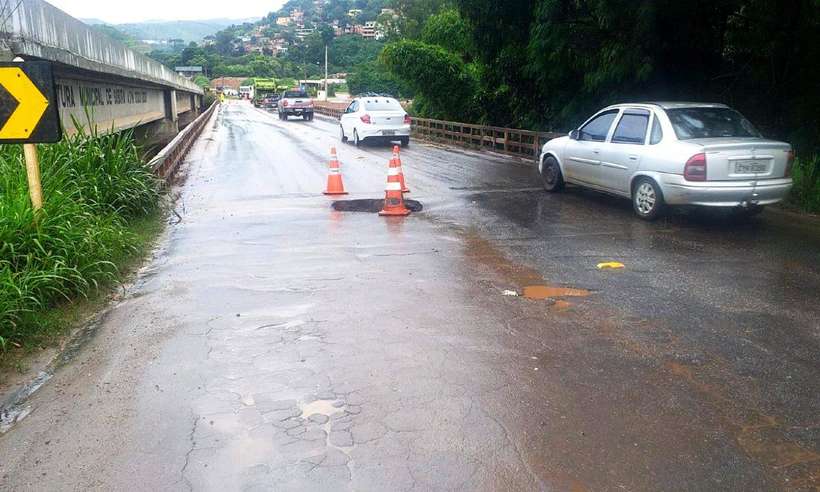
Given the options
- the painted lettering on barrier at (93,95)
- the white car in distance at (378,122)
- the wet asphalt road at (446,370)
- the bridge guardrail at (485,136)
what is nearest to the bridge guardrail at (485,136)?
the bridge guardrail at (485,136)

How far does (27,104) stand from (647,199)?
769 centimetres

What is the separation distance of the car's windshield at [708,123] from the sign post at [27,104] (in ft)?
24.8

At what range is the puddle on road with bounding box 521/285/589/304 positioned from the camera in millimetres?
6469

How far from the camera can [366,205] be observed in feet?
38.0

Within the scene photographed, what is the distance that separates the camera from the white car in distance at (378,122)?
77.8 ft

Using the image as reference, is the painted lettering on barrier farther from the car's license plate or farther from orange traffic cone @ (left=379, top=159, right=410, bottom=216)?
the car's license plate

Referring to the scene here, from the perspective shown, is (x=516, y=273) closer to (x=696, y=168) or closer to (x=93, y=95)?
(x=696, y=168)

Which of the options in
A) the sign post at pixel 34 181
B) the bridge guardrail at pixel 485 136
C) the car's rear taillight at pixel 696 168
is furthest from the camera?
the bridge guardrail at pixel 485 136

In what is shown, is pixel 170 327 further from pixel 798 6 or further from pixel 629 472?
pixel 798 6

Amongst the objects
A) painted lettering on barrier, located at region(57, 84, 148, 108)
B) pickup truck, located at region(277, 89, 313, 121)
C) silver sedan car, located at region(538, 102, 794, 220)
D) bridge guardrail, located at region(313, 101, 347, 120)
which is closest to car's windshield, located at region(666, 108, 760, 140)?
silver sedan car, located at region(538, 102, 794, 220)

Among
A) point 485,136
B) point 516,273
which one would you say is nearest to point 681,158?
point 516,273

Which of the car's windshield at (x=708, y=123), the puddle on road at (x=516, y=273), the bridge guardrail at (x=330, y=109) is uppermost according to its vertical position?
the car's windshield at (x=708, y=123)

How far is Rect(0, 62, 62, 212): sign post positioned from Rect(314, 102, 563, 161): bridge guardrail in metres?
13.6

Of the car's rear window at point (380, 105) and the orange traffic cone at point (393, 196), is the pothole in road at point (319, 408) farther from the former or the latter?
the car's rear window at point (380, 105)
